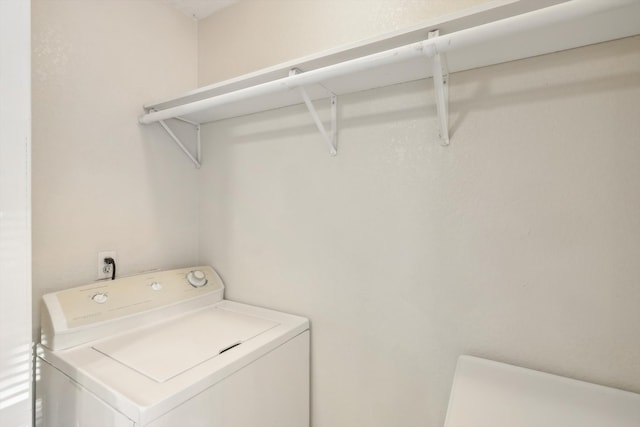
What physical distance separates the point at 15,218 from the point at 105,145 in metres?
0.83

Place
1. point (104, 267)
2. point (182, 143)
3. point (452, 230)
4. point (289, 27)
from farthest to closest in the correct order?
1. point (182, 143)
2. point (289, 27)
3. point (104, 267)
4. point (452, 230)

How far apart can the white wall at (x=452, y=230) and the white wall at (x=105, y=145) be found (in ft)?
1.50

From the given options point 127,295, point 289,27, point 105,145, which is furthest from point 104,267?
point 289,27

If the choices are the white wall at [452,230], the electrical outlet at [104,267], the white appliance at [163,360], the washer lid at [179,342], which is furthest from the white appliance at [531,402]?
the electrical outlet at [104,267]

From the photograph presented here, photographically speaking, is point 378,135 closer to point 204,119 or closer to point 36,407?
point 204,119

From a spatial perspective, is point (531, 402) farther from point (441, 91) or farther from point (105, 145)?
point (105, 145)

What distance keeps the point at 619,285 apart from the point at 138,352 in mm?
1613

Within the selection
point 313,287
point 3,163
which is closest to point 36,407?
point 3,163

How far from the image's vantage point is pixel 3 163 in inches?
27.6

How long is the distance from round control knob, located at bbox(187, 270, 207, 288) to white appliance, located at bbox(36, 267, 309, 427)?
0.06 feet

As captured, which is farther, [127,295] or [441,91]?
[127,295]

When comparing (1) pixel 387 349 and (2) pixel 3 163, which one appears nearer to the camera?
(2) pixel 3 163

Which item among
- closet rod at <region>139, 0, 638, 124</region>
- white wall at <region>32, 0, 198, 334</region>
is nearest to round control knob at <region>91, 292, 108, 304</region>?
white wall at <region>32, 0, 198, 334</region>

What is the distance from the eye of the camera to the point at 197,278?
64.1 inches
